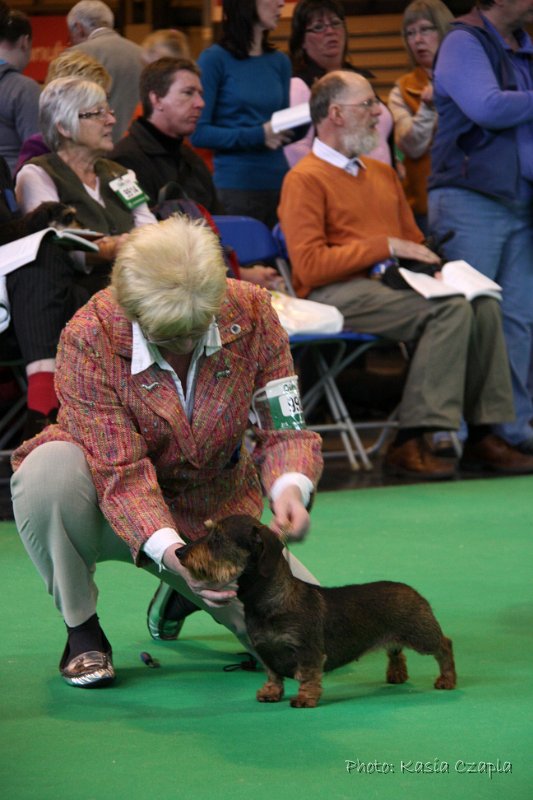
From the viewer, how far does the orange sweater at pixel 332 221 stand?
544 cm

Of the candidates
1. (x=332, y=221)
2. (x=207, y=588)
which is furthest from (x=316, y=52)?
(x=207, y=588)

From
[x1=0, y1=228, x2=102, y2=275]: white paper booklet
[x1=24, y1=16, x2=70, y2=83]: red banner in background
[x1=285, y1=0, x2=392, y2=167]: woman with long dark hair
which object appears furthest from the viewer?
[x1=24, y1=16, x2=70, y2=83]: red banner in background

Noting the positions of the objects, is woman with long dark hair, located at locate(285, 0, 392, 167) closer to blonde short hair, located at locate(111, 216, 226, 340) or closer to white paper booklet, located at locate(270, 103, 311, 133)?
white paper booklet, located at locate(270, 103, 311, 133)

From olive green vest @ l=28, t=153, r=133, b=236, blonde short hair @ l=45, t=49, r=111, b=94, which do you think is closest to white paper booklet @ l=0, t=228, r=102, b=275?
olive green vest @ l=28, t=153, r=133, b=236

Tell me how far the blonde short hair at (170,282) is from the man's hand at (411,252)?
3037 mm

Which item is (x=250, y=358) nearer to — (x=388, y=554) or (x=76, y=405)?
(x=76, y=405)

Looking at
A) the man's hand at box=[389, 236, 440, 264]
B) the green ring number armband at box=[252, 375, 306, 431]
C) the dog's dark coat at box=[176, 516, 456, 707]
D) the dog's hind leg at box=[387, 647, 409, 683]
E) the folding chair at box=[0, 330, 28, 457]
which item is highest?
the green ring number armband at box=[252, 375, 306, 431]

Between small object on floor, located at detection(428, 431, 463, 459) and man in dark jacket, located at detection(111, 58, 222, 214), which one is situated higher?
man in dark jacket, located at detection(111, 58, 222, 214)

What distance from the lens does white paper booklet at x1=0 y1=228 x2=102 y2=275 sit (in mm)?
4535

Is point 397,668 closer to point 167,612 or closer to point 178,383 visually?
point 167,612

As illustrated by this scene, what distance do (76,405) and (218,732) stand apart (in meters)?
0.69

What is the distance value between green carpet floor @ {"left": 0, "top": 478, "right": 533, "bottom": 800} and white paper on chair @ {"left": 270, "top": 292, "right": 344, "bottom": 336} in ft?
4.80

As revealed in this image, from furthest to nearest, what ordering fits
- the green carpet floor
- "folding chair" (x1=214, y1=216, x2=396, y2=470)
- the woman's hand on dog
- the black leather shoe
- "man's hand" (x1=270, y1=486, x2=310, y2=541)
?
"folding chair" (x1=214, y1=216, x2=396, y2=470)
the black leather shoe
"man's hand" (x1=270, y1=486, x2=310, y2=541)
the woman's hand on dog
the green carpet floor

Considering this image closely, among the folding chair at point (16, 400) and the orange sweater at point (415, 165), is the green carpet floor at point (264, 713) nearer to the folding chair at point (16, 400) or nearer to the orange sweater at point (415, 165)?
the folding chair at point (16, 400)
